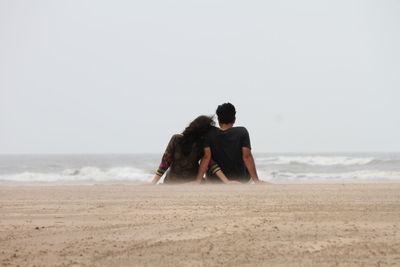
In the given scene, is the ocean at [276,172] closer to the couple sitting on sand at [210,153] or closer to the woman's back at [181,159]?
the woman's back at [181,159]

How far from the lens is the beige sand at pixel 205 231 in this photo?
139 inches

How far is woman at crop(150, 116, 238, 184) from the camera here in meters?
9.45

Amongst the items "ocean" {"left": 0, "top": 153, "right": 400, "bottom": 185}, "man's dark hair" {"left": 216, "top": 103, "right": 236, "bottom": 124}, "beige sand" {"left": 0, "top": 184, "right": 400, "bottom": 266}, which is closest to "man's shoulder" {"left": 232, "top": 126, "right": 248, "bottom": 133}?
"man's dark hair" {"left": 216, "top": 103, "right": 236, "bottom": 124}

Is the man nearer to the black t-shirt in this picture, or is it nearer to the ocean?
the black t-shirt

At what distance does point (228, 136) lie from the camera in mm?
9500

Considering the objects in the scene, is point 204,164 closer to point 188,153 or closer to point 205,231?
point 188,153

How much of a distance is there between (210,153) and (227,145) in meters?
0.31

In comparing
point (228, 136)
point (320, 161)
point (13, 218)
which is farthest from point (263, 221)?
point (320, 161)

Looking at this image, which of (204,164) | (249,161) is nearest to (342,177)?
(249,161)

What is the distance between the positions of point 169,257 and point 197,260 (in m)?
0.18

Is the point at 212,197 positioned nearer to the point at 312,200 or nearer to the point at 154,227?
the point at 312,200

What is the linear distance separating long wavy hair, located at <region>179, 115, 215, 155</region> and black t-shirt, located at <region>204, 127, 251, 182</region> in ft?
0.37

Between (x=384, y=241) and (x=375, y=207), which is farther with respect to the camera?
(x=375, y=207)

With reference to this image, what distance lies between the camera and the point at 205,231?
430 centimetres
